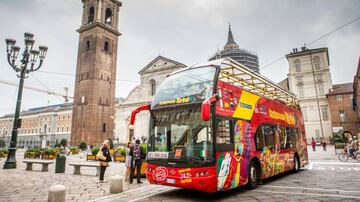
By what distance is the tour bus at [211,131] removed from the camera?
4.71 metres

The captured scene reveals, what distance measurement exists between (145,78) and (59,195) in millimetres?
32681

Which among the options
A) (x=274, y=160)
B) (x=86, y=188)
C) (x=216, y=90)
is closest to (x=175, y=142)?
(x=216, y=90)

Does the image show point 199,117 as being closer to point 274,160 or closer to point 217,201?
point 217,201

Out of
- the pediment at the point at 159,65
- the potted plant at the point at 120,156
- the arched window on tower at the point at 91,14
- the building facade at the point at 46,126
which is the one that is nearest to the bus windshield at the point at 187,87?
the potted plant at the point at 120,156

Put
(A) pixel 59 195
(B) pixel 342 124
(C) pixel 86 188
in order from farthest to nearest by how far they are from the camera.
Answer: (B) pixel 342 124, (C) pixel 86 188, (A) pixel 59 195

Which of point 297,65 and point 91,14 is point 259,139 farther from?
point 91,14

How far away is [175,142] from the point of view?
5.13 metres

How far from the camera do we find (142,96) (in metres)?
35.7

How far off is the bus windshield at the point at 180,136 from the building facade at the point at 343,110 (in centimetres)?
3506

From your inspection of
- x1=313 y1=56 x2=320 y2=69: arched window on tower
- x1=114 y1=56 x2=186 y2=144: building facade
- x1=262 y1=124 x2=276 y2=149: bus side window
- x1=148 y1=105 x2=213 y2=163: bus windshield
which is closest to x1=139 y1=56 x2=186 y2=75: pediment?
x1=114 y1=56 x2=186 y2=144: building facade

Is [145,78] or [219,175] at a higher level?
[145,78]

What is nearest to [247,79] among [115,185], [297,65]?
[115,185]

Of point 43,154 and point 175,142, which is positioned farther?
point 43,154

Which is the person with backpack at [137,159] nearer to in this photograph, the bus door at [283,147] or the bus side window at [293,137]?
the bus door at [283,147]
